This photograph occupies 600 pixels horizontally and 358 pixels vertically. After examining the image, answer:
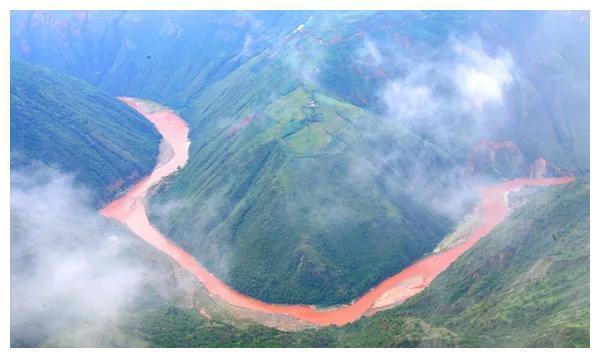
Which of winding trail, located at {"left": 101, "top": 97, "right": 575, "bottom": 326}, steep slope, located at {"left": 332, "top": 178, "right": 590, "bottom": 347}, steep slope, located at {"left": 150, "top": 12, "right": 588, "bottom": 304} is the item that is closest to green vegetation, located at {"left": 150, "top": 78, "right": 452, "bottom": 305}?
steep slope, located at {"left": 150, "top": 12, "right": 588, "bottom": 304}

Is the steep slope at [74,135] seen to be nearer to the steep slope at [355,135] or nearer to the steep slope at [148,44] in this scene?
the steep slope at [355,135]

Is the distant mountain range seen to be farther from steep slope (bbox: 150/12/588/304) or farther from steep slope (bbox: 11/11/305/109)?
steep slope (bbox: 11/11/305/109)

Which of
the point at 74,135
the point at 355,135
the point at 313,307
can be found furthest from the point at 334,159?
the point at 74,135

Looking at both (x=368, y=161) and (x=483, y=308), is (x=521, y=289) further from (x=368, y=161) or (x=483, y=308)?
(x=368, y=161)

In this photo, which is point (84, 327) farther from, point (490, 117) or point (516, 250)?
point (490, 117)

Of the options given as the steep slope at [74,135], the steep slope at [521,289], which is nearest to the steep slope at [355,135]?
the steep slope at [74,135]

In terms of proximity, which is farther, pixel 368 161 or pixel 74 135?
pixel 74 135
